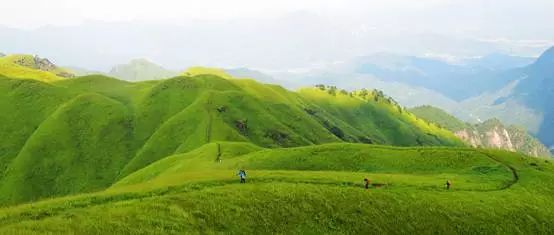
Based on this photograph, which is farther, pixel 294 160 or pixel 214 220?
pixel 294 160

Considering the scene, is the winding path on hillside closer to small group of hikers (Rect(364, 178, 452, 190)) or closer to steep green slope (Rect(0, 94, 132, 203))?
small group of hikers (Rect(364, 178, 452, 190))

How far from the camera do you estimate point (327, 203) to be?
50406 millimetres

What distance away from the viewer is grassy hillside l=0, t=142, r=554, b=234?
1534 inches

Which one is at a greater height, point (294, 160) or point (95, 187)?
point (294, 160)

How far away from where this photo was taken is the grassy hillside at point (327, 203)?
128 feet

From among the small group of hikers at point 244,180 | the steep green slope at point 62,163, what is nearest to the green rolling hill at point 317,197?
the small group of hikers at point 244,180

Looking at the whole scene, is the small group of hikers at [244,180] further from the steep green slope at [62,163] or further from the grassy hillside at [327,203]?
the steep green slope at [62,163]

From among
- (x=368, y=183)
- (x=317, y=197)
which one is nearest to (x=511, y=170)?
(x=368, y=183)

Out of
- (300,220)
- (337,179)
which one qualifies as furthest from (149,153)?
(300,220)

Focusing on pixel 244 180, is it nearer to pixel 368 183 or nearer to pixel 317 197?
pixel 317 197

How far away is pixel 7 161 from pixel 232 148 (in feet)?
368

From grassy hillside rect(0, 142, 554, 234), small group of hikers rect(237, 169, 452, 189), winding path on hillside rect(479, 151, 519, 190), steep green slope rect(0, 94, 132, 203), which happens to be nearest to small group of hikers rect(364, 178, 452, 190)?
small group of hikers rect(237, 169, 452, 189)

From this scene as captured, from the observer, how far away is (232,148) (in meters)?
112

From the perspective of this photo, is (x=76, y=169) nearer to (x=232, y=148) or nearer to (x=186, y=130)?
(x=186, y=130)
